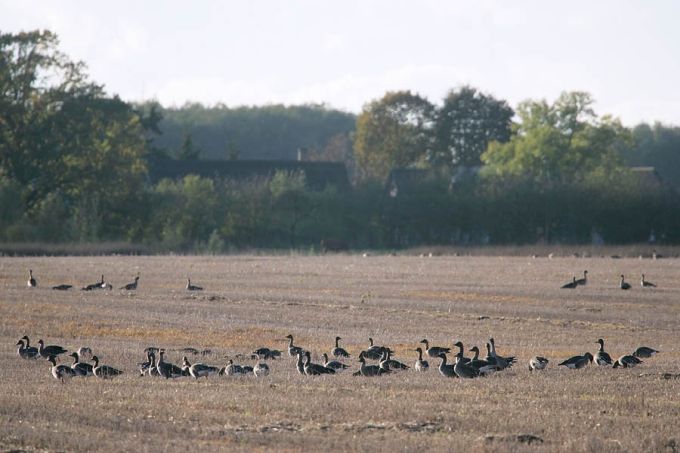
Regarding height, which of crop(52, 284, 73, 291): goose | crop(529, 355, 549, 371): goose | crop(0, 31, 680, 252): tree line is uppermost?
crop(0, 31, 680, 252): tree line

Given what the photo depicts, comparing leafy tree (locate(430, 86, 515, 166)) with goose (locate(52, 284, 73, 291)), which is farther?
leafy tree (locate(430, 86, 515, 166))

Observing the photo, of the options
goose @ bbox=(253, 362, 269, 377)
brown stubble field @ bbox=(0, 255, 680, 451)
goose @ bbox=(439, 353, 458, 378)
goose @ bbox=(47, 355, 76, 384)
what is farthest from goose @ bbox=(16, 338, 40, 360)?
goose @ bbox=(439, 353, 458, 378)

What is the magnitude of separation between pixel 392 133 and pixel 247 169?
1977 cm

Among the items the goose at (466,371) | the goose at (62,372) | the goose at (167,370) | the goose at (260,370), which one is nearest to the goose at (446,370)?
the goose at (466,371)

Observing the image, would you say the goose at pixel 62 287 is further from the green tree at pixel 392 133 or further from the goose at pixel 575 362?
the green tree at pixel 392 133

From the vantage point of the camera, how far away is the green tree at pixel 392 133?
5364 inches

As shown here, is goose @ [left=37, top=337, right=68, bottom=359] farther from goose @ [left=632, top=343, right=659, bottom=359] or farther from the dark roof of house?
the dark roof of house

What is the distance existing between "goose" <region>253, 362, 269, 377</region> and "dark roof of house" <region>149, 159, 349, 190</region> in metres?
91.7

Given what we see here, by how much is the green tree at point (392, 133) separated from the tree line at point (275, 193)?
3425 mm

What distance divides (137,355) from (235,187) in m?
75.7

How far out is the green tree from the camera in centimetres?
13625

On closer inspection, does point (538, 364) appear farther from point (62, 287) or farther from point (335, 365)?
point (62, 287)

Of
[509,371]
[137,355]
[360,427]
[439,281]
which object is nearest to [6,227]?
[439,281]

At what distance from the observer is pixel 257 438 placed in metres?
17.8
